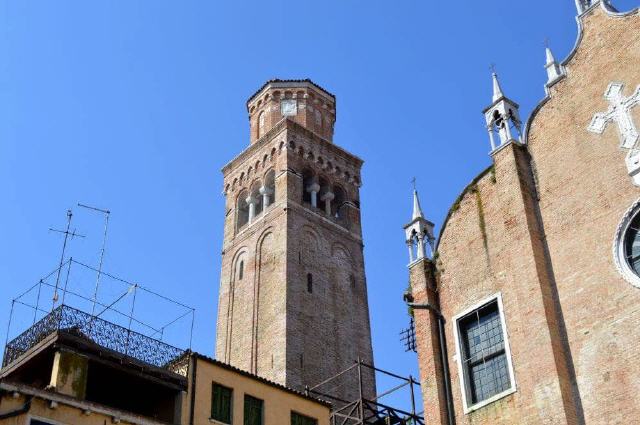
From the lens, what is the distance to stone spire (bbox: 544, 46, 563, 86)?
2302cm

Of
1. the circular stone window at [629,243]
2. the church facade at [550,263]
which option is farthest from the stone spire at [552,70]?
the circular stone window at [629,243]

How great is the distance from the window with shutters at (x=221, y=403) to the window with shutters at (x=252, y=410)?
57 centimetres

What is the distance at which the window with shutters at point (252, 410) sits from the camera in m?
25.3

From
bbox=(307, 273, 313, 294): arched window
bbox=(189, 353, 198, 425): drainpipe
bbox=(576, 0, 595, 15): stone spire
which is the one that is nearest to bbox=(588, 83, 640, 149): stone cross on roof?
bbox=(576, 0, 595, 15): stone spire

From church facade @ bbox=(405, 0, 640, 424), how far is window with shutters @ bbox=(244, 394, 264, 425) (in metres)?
5.82

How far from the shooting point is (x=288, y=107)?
171 ft

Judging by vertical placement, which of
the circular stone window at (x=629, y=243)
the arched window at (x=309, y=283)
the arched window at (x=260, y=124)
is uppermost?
the arched window at (x=260, y=124)

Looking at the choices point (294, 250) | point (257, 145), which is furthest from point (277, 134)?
point (294, 250)

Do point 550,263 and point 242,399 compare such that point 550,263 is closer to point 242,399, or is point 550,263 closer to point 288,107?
point 242,399

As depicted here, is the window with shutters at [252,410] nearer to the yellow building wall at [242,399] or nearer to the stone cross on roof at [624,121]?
the yellow building wall at [242,399]

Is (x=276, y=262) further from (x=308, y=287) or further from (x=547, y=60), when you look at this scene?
(x=547, y=60)

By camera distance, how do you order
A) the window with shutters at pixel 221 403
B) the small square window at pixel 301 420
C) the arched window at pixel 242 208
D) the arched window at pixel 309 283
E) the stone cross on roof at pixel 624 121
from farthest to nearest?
the arched window at pixel 242 208 < the arched window at pixel 309 283 < the small square window at pixel 301 420 < the window with shutters at pixel 221 403 < the stone cross on roof at pixel 624 121

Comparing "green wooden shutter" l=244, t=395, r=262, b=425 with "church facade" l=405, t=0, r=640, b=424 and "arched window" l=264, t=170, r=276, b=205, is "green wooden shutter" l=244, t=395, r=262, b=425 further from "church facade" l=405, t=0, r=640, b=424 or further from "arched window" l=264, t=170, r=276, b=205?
"arched window" l=264, t=170, r=276, b=205

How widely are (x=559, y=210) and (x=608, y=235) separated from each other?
1739mm
